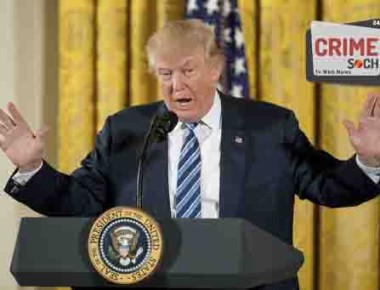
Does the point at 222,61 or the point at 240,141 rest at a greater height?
the point at 222,61

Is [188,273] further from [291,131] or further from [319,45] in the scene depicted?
[319,45]

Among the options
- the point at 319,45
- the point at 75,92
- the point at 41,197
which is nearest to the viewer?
the point at 41,197

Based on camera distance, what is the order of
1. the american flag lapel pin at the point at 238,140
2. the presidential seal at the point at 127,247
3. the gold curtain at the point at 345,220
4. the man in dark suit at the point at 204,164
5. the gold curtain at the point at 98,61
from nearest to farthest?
the presidential seal at the point at 127,247 < the man in dark suit at the point at 204,164 < the american flag lapel pin at the point at 238,140 < the gold curtain at the point at 345,220 < the gold curtain at the point at 98,61

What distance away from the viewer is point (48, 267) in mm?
1462

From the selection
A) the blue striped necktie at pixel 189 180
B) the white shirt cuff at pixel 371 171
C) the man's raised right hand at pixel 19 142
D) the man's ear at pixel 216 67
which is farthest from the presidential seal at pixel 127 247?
the man's ear at pixel 216 67

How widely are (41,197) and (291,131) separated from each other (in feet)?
2.34

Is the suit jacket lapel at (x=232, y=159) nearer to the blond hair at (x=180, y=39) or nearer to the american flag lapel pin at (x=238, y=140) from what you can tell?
the american flag lapel pin at (x=238, y=140)

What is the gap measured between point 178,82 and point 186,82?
0.08 feet

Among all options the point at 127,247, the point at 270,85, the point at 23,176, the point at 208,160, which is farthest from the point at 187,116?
the point at 270,85

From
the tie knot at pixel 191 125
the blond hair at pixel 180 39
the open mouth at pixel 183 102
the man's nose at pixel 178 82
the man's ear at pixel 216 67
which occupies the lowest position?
the tie knot at pixel 191 125

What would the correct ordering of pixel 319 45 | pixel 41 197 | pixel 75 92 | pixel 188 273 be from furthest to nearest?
pixel 75 92 → pixel 319 45 → pixel 41 197 → pixel 188 273

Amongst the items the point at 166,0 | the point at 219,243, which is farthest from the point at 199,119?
the point at 166,0

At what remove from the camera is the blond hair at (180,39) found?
6.92 feet

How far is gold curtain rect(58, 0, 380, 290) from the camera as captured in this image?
3.06 meters
